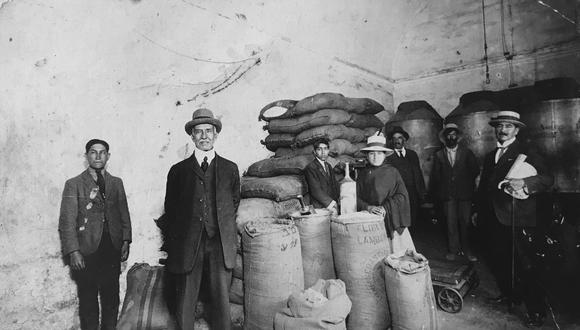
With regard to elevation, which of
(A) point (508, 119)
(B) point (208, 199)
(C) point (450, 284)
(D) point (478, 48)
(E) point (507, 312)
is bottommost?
(E) point (507, 312)

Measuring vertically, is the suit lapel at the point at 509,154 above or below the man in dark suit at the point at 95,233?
above

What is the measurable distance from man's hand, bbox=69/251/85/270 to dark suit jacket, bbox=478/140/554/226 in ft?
12.1

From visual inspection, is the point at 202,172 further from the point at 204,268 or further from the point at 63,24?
the point at 63,24

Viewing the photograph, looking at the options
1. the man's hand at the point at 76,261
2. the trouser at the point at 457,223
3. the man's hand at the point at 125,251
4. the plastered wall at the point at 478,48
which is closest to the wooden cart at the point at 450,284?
the trouser at the point at 457,223

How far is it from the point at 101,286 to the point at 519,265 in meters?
3.72

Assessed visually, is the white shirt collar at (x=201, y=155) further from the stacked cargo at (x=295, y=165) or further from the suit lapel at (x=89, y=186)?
the suit lapel at (x=89, y=186)

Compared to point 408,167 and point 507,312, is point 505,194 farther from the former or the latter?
point 408,167

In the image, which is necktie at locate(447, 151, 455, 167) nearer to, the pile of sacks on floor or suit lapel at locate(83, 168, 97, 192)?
the pile of sacks on floor

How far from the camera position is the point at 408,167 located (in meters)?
4.66

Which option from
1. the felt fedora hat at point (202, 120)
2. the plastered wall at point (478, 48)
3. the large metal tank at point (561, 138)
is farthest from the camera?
the plastered wall at point (478, 48)

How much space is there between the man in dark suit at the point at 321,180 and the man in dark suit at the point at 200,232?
43.3 inches

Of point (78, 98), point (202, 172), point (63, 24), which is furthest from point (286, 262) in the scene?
point (63, 24)

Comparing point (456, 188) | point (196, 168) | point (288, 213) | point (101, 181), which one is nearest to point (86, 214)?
point (101, 181)

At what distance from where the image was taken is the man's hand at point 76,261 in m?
2.55
